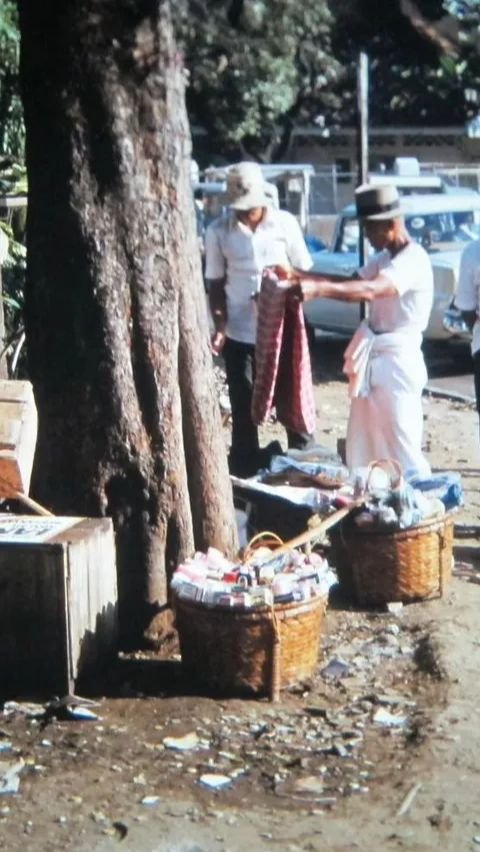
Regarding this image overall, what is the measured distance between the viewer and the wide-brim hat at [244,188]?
393 inches

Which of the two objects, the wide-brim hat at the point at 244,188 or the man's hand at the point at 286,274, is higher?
the wide-brim hat at the point at 244,188

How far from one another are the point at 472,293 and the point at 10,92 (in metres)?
5.99

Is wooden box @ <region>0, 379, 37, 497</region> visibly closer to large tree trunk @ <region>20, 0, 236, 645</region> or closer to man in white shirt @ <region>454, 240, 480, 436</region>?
large tree trunk @ <region>20, 0, 236, 645</region>

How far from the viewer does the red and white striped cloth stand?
8.73 meters

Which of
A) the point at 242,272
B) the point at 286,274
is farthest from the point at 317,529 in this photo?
the point at 242,272

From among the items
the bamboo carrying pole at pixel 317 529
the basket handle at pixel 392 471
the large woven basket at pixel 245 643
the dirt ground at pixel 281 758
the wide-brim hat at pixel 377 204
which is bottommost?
the dirt ground at pixel 281 758

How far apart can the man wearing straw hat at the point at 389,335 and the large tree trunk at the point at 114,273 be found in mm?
1510

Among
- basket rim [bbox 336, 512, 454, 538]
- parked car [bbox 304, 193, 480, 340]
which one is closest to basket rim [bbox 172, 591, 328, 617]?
basket rim [bbox 336, 512, 454, 538]

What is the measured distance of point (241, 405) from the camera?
10.3 meters

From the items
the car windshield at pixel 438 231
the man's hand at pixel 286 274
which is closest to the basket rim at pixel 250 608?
the man's hand at pixel 286 274

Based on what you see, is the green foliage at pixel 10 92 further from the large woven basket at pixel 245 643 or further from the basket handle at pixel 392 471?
the large woven basket at pixel 245 643

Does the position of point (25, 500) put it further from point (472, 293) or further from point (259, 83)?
point (259, 83)

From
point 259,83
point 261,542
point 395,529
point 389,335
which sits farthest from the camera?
point 259,83

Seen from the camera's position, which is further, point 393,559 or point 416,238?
point 416,238
